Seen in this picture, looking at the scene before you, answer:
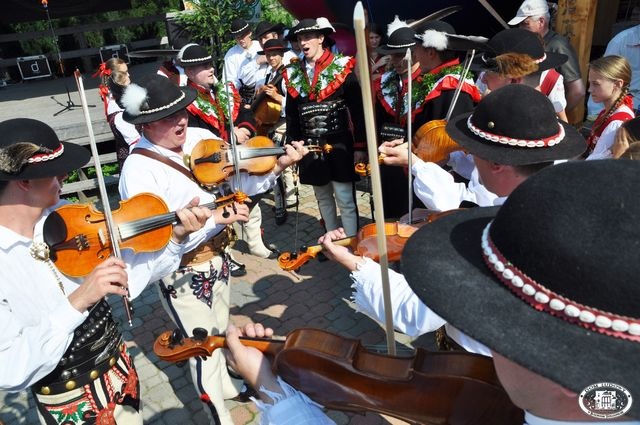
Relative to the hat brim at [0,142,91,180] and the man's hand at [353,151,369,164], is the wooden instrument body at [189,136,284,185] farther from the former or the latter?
the man's hand at [353,151,369,164]

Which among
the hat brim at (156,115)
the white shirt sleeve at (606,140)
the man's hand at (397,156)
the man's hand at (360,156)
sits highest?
the hat brim at (156,115)

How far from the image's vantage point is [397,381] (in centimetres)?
152

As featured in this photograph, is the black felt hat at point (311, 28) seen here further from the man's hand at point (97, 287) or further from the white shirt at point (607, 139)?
the man's hand at point (97, 287)

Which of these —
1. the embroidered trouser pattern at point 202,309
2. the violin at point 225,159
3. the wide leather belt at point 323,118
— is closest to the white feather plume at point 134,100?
the violin at point 225,159

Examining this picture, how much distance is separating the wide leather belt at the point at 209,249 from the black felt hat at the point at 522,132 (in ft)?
5.54

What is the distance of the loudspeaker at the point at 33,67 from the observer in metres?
14.5

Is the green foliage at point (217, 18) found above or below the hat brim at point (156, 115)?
above

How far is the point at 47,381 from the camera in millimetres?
2061

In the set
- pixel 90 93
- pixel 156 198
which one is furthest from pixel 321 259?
pixel 90 93

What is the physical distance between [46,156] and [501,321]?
6.75ft

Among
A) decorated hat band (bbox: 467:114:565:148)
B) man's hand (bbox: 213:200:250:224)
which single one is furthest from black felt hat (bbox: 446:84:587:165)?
man's hand (bbox: 213:200:250:224)

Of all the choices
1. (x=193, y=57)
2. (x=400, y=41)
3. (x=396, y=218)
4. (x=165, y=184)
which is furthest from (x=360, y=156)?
(x=165, y=184)

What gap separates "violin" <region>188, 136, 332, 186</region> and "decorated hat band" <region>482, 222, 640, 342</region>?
2.27 m

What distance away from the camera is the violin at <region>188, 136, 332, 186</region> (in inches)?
118
